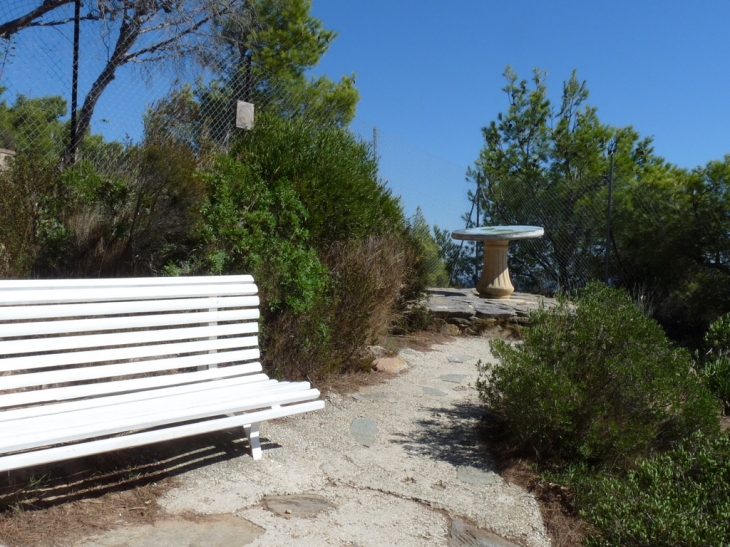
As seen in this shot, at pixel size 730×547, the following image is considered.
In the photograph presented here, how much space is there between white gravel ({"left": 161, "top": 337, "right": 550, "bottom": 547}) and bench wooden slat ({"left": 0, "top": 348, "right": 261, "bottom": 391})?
1.77 ft

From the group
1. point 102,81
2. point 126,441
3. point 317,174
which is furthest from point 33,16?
point 126,441

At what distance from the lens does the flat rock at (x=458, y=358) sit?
21.1 feet

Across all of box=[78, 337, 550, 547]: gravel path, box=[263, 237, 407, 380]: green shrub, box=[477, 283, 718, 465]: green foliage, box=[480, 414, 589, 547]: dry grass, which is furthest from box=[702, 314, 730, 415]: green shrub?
box=[263, 237, 407, 380]: green shrub

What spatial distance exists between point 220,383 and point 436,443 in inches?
53.2

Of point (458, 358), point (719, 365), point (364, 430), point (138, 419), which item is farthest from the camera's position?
point (458, 358)

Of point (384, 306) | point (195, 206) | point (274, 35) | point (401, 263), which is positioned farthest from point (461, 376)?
point (274, 35)

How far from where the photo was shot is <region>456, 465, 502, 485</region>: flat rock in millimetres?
3471

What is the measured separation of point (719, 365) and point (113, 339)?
4.03 meters

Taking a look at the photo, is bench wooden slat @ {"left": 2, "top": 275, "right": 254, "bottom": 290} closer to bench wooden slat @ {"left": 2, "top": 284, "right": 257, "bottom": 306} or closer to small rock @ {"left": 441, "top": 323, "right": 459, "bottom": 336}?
bench wooden slat @ {"left": 2, "top": 284, "right": 257, "bottom": 306}

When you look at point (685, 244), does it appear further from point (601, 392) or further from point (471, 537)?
point (471, 537)

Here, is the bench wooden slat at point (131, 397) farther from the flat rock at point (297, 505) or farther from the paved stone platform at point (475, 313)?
the paved stone platform at point (475, 313)

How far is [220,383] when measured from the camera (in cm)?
357

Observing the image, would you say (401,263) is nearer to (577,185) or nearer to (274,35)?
(577,185)

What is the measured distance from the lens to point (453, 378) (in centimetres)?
568
